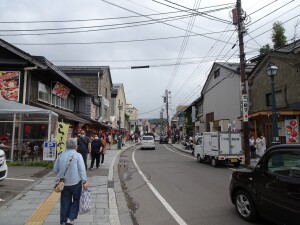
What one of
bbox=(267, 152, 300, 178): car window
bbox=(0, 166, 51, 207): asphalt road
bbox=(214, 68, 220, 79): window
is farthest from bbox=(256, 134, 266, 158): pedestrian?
bbox=(267, 152, 300, 178): car window

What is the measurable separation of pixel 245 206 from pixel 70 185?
11.9 ft

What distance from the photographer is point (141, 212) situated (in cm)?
821

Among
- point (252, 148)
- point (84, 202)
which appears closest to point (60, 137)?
point (84, 202)

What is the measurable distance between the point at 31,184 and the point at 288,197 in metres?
8.35

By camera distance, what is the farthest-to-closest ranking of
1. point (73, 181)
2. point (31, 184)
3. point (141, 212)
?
1. point (31, 184)
2. point (141, 212)
3. point (73, 181)

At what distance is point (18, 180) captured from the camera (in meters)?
12.0

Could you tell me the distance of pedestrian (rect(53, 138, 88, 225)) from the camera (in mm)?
6336

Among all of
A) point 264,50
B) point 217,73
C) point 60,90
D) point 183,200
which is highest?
point 217,73

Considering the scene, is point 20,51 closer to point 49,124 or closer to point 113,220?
point 49,124

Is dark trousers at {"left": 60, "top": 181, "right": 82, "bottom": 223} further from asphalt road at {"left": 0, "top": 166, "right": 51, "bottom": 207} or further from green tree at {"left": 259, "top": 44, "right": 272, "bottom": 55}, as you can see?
green tree at {"left": 259, "top": 44, "right": 272, "bottom": 55}

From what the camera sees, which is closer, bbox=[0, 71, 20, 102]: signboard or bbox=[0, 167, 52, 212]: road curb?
bbox=[0, 167, 52, 212]: road curb

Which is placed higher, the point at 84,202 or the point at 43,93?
the point at 43,93

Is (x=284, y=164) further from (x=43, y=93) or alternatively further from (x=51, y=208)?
(x=43, y=93)

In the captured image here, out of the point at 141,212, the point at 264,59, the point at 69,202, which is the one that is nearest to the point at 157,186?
the point at 141,212
